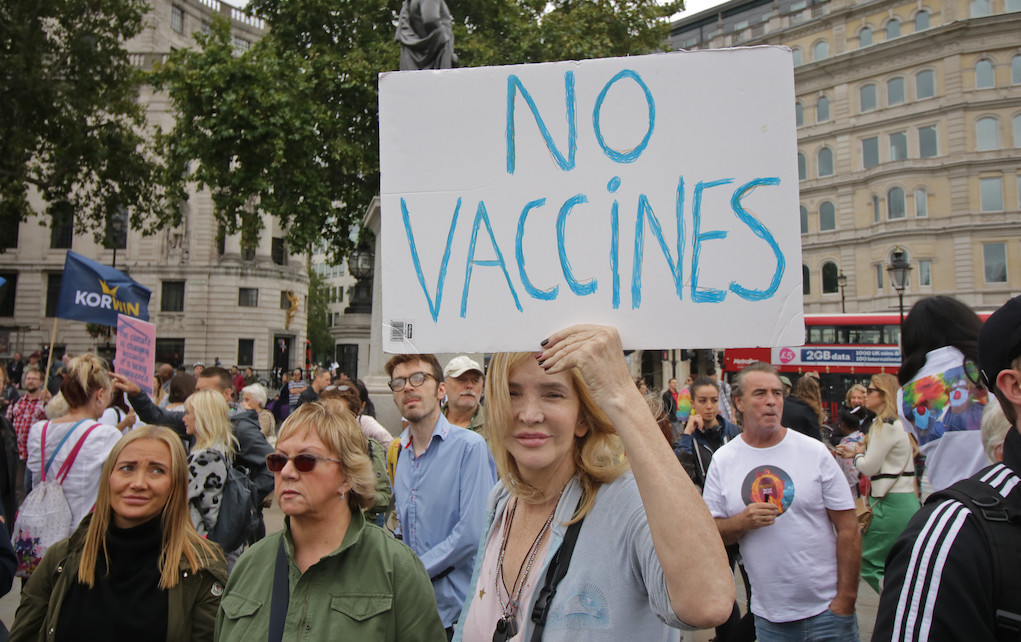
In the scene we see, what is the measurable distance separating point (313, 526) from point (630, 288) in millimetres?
1306

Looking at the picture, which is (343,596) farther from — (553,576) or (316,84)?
(316,84)

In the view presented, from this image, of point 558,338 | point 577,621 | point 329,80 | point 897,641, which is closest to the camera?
point 897,641

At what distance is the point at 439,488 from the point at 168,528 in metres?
1.14

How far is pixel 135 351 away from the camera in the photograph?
5.85 m

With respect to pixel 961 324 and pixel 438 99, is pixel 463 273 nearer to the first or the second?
pixel 438 99

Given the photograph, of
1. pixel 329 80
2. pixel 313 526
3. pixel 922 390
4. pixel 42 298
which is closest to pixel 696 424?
pixel 922 390

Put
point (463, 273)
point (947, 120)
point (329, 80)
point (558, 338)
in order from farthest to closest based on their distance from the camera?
point (947, 120) < point (329, 80) < point (463, 273) < point (558, 338)

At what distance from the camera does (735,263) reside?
177cm

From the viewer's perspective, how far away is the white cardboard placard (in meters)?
1.75

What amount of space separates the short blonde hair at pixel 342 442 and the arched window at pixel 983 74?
4806cm

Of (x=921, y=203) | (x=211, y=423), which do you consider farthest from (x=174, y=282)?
(x=921, y=203)

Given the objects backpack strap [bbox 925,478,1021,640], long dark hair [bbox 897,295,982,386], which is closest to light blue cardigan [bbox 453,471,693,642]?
backpack strap [bbox 925,478,1021,640]

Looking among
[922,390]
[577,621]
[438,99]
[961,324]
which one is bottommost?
[577,621]

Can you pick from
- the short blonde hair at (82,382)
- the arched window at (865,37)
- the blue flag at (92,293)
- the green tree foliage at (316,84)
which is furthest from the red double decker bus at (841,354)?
the arched window at (865,37)
